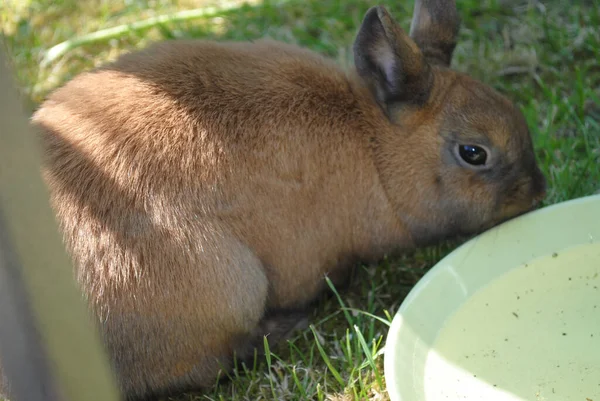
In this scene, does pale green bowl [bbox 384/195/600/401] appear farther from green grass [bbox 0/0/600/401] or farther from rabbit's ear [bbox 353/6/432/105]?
rabbit's ear [bbox 353/6/432/105]

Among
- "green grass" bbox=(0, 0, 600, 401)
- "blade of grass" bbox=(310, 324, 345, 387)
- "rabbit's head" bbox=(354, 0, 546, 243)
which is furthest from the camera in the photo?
"rabbit's head" bbox=(354, 0, 546, 243)

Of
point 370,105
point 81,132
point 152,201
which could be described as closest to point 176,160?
point 152,201

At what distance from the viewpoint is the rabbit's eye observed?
3404mm

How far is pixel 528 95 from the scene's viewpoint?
4398 mm

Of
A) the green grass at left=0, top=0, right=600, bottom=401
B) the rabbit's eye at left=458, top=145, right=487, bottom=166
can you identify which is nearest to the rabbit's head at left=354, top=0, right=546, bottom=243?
the rabbit's eye at left=458, top=145, right=487, bottom=166

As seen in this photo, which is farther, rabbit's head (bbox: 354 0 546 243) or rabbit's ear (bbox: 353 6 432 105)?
rabbit's head (bbox: 354 0 546 243)

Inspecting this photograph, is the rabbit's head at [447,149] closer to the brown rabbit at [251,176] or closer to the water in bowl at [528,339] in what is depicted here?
the brown rabbit at [251,176]

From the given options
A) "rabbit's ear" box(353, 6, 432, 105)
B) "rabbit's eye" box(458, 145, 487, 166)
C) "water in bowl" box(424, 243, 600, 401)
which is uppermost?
"rabbit's ear" box(353, 6, 432, 105)

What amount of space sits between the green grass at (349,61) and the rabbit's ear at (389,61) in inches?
33.0

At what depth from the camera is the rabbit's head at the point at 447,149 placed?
3385mm

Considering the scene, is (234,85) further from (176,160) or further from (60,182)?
(60,182)

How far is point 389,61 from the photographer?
328cm

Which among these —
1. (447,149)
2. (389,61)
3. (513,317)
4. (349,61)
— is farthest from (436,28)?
(513,317)

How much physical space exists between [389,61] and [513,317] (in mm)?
1121
